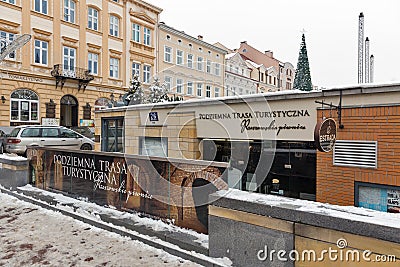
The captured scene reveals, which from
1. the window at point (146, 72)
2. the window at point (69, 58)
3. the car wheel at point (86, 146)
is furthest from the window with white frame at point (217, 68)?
the car wheel at point (86, 146)

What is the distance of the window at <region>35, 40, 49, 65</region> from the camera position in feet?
79.2

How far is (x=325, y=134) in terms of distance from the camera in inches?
218

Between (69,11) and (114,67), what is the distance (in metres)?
6.38

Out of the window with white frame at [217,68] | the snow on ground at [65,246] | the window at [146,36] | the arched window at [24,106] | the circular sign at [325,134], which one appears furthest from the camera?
the window with white frame at [217,68]

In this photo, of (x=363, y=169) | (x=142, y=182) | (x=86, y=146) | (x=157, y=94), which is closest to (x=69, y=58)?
(x=157, y=94)

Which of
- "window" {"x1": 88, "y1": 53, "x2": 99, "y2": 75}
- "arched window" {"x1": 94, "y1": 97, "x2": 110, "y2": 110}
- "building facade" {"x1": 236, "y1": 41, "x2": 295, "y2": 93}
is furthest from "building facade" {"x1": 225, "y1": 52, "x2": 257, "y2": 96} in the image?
"window" {"x1": 88, "y1": 53, "x2": 99, "y2": 75}

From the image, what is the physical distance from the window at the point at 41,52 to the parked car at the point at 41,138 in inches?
402

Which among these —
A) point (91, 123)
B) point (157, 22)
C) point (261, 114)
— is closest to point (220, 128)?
point (261, 114)

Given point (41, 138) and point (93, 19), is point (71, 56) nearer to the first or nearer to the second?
point (93, 19)

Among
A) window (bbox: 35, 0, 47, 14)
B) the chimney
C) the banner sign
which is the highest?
the chimney

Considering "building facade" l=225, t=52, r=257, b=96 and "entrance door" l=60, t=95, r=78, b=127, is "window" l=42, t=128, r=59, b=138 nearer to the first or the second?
"entrance door" l=60, t=95, r=78, b=127

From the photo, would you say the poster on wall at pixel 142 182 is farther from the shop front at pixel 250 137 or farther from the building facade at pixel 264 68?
the building facade at pixel 264 68

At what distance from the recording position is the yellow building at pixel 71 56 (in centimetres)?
2259

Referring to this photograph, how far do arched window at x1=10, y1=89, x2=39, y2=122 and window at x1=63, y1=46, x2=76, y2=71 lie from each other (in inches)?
160
